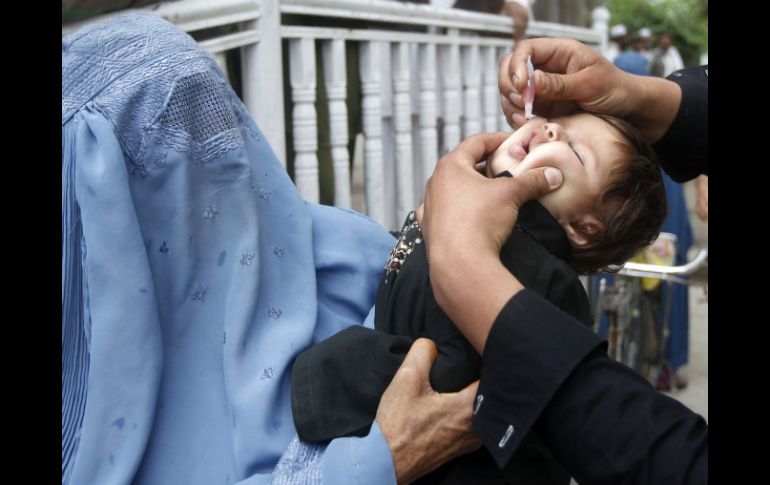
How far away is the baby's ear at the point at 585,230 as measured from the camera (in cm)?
153

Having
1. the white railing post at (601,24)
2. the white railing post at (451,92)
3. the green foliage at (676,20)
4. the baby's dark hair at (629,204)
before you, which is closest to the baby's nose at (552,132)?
the baby's dark hair at (629,204)

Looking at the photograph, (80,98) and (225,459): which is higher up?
(80,98)

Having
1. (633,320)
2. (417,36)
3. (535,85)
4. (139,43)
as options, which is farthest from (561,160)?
(633,320)

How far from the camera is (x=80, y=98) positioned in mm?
1339

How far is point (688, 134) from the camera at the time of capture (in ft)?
6.28

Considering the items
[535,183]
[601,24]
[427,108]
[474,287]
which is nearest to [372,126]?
[427,108]

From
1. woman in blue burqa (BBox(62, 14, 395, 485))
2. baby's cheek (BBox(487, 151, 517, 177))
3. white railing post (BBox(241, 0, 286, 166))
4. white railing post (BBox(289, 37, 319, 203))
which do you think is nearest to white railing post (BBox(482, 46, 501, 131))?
white railing post (BBox(289, 37, 319, 203))

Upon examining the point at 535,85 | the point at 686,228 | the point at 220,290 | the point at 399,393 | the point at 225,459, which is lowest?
the point at 686,228

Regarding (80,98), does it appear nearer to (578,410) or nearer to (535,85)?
(535,85)

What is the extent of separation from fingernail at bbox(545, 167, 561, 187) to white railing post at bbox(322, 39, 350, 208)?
178 cm

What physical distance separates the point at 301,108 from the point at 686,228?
3240mm

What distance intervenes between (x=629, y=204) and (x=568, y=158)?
146 mm

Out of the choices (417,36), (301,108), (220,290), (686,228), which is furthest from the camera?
(686,228)

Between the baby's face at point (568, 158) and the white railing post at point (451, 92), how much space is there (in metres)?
2.37
